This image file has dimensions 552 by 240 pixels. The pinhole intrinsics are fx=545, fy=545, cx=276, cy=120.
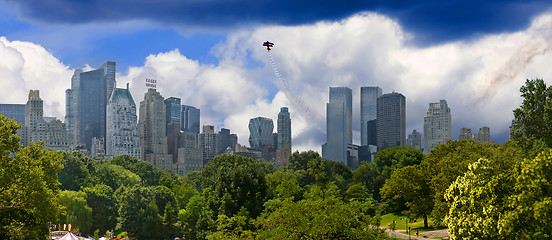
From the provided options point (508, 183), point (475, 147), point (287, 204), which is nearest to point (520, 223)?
point (508, 183)

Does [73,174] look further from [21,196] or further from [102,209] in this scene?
[21,196]

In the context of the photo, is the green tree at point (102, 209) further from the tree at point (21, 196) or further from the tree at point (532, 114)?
the tree at point (532, 114)

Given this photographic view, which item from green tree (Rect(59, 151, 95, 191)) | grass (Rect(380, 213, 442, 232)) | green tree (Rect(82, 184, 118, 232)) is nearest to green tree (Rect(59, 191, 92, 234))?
green tree (Rect(82, 184, 118, 232))

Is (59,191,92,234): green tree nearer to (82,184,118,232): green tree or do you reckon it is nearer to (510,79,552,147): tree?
(82,184,118,232): green tree

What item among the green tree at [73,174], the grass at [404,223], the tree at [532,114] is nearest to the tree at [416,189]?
the grass at [404,223]

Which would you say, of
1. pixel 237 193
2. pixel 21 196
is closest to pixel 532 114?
pixel 237 193

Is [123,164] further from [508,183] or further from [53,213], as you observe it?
[508,183]

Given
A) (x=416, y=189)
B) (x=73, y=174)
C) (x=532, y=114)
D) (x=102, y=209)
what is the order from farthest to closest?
(x=73, y=174) < (x=102, y=209) < (x=416, y=189) < (x=532, y=114)
